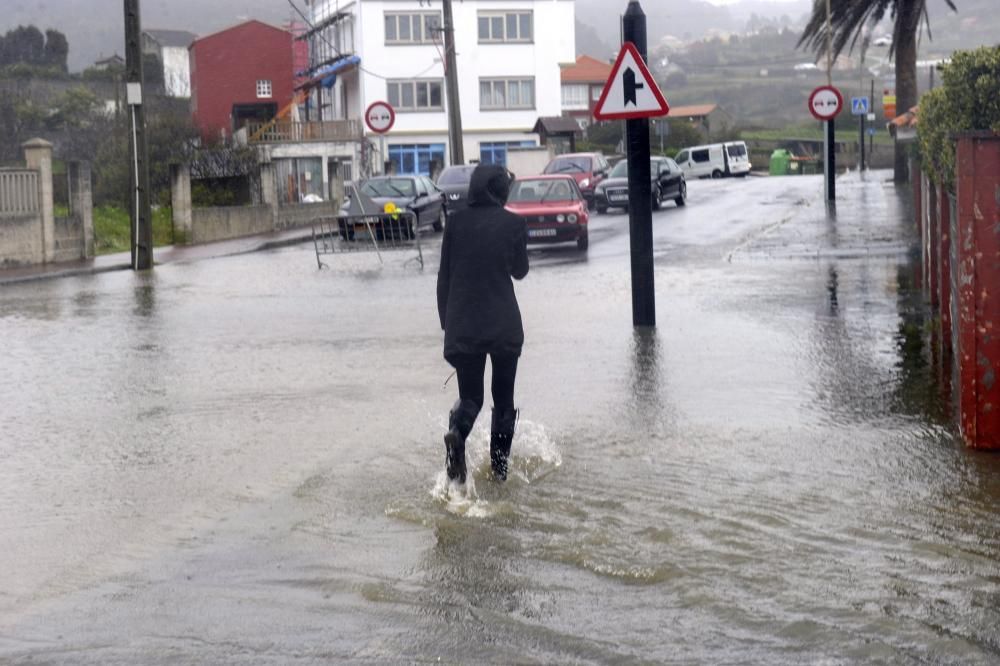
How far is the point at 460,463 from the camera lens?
296 inches

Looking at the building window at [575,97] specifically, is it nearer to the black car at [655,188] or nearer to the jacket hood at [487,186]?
the black car at [655,188]

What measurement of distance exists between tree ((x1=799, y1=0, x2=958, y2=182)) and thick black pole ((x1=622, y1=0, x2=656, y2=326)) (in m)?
25.5

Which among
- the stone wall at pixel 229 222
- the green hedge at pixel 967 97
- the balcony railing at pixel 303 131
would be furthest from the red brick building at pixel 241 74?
the green hedge at pixel 967 97

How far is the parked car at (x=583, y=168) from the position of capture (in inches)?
1666

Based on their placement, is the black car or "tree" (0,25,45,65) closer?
the black car

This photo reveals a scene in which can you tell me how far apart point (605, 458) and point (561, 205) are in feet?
61.6

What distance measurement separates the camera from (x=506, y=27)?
74.5 metres

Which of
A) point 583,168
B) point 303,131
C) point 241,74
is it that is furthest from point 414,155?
point 583,168

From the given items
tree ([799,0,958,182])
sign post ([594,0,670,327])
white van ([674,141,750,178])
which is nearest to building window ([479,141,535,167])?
white van ([674,141,750,178])

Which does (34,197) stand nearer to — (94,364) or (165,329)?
(165,329)

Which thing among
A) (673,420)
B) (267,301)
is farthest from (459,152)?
(673,420)

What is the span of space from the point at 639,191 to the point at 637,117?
887 millimetres

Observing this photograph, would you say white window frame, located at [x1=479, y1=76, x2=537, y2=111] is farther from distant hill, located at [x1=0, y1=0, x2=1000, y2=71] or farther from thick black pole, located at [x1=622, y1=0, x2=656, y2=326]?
thick black pole, located at [x1=622, y1=0, x2=656, y2=326]

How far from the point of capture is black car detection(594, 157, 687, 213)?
37.6m
